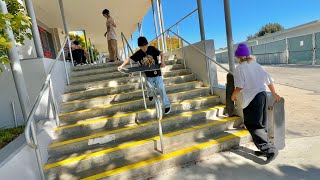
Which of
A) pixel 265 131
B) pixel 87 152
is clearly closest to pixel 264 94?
pixel 265 131

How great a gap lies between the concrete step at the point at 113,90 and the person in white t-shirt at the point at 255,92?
7.52 feet

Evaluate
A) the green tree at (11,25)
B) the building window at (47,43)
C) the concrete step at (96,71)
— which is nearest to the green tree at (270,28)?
the building window at (47,43)

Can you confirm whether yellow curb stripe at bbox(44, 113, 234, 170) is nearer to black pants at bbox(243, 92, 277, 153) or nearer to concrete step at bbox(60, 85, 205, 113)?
black pants at bbox(243, 92, 277, 153)

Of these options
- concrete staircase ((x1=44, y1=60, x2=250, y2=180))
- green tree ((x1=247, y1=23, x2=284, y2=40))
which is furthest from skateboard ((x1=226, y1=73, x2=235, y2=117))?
green tree ((x1=247, y1=23, x2=284, y2=40))

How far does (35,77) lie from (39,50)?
50cm

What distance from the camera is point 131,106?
4582 mm

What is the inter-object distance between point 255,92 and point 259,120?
391 millimetres

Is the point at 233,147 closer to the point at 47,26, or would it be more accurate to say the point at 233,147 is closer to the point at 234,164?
the point at 234,164

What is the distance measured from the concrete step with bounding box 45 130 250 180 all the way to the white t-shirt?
0.94m

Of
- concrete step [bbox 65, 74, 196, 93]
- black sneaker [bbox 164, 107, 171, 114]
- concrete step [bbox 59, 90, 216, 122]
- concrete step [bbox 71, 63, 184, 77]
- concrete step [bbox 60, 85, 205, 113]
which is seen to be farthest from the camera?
concrete step [bbox 71, 63, 184, 77]

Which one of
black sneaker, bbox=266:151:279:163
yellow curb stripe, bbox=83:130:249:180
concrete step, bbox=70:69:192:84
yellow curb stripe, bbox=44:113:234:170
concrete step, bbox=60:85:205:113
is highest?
concrete step, bbox=70:69:192:84

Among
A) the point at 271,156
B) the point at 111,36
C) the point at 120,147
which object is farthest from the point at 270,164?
the point at 111,36

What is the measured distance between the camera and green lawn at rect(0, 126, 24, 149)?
10.4 feet

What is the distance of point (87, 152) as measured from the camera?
11.0ft
